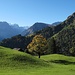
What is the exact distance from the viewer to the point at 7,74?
41.1 metres

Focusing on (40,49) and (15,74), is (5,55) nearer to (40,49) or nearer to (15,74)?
(15,74)

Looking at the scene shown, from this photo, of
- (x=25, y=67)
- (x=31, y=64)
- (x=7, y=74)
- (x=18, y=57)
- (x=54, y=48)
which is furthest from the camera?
(x=54, y=48)

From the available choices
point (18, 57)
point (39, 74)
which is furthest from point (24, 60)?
point (39, 74)

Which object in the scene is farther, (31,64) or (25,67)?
(31,64)

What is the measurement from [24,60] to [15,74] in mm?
19114

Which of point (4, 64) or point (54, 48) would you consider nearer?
point (4, 64)

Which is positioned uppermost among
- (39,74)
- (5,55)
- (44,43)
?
(44,43)

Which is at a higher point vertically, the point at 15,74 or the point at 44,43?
the point at 44,43

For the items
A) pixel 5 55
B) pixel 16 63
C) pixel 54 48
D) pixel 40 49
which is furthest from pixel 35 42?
pixel 54 48

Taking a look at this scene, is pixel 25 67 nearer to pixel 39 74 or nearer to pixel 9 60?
pixel 9 60

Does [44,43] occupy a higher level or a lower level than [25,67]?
higher

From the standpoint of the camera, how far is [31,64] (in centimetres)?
5725

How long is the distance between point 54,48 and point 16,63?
126183 mm

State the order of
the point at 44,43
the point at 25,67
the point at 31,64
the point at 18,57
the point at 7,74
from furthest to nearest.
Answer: the point at 44,43
the point at 18,57
the point at 31,64
the point at 25,67
the point at 7,74
